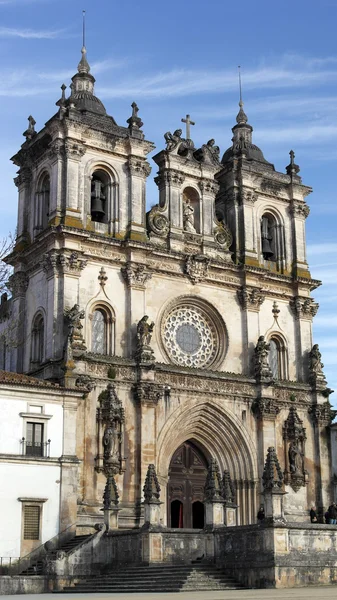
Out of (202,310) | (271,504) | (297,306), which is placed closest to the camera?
(271,504)

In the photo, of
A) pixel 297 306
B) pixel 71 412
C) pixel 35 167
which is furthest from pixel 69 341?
pixel 297 306

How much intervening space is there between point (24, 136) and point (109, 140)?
5.17 metres

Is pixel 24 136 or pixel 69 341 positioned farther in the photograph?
pixel 24 136

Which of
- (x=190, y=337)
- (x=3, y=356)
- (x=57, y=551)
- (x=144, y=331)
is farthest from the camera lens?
(x=3, y=356)

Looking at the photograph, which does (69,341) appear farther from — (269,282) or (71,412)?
(269,282)

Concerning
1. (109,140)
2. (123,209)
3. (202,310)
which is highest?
(109,140)

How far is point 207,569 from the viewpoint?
95.7 ft

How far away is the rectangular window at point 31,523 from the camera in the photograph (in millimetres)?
33719

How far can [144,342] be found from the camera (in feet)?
135

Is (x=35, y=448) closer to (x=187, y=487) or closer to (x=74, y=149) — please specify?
(x=187, y=487)

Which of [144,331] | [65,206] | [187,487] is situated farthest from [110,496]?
[65,206]

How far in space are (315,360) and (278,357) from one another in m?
1.91

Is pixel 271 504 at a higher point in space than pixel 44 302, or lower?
lower

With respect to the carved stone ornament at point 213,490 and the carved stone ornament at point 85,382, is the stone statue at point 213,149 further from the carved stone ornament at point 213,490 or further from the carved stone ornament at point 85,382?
the carved stone ornament at point 213,490
